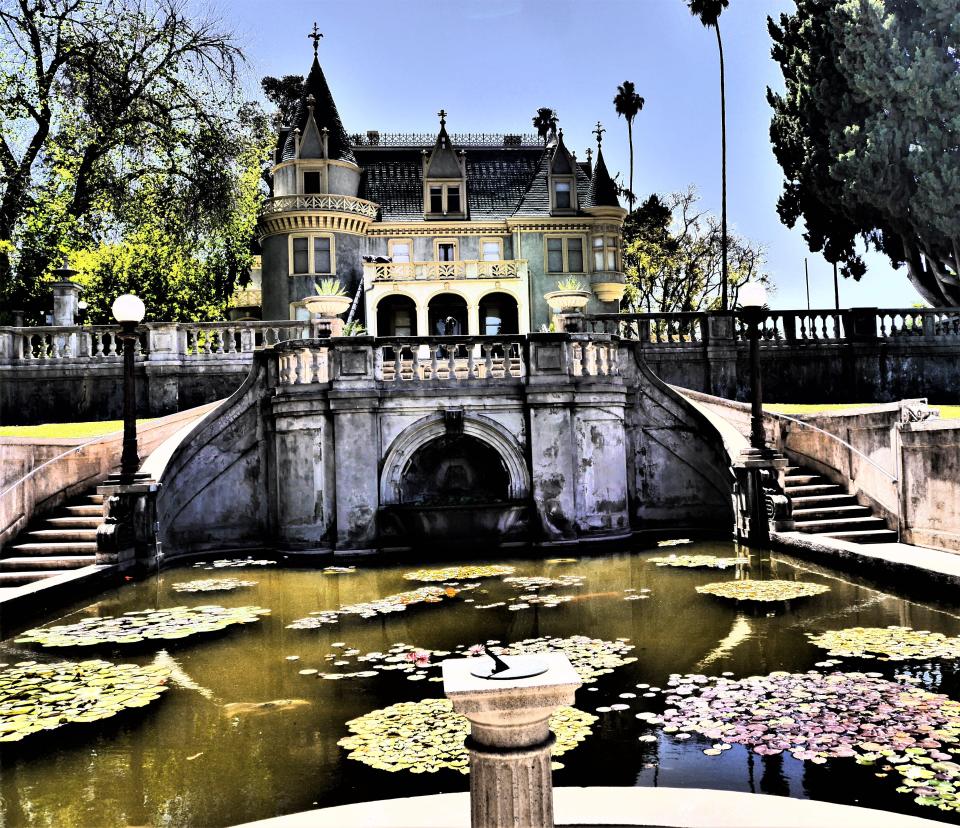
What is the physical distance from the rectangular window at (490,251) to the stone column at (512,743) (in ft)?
145

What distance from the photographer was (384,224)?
46438 mm

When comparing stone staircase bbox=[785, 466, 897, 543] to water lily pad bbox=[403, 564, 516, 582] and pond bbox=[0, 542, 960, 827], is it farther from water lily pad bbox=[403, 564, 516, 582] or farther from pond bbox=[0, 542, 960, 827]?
water lily pad bbox=[403, 564, 516, 582]

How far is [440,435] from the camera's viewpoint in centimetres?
1920

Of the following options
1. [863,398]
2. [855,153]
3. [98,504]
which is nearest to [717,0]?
[855,153]

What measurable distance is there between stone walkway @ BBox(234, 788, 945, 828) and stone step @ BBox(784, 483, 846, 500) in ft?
45.0

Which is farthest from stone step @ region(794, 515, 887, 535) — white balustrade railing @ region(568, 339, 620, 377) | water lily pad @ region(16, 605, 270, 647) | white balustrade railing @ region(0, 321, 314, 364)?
white balustrade railing @ region(0, 321, 314, 364)

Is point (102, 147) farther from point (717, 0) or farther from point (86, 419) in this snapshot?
point (717, 0)

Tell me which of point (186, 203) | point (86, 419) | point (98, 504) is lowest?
point (98, 504)

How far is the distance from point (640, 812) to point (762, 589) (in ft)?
27.7

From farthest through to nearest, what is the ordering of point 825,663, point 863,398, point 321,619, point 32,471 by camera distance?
point 863,398
point 32,471
point 321,619
point 825,663

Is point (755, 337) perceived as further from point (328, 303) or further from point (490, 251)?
point (490, 251)

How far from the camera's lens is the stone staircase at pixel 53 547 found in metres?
15.1

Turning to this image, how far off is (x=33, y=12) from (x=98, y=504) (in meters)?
20.4

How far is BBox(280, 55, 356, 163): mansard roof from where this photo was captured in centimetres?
4569
